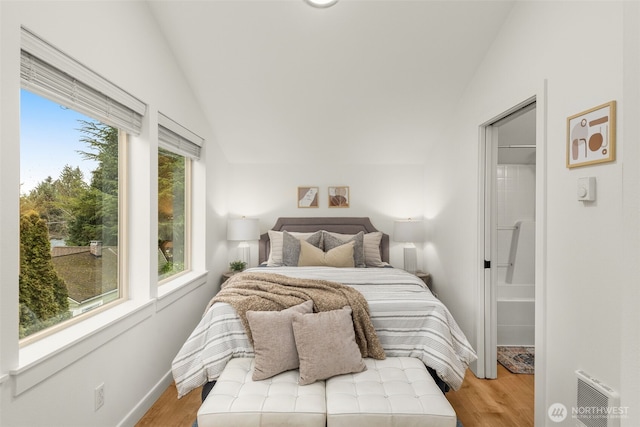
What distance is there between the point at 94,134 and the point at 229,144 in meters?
2.14

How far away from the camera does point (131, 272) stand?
247 cm

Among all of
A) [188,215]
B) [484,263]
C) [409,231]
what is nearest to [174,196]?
[188,215]

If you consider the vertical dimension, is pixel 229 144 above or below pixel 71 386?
above

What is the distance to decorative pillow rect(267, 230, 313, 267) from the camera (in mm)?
4109

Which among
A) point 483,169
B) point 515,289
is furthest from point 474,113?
point 515,289

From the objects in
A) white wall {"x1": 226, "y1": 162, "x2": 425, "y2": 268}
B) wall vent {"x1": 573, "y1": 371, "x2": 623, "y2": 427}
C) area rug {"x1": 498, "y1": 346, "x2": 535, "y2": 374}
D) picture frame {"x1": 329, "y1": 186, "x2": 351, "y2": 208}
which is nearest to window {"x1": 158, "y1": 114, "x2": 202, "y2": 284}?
white wall {"x1": 226, "y1": 162, "x2": 425, "y2": 268}

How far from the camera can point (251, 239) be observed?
4320 millimetres

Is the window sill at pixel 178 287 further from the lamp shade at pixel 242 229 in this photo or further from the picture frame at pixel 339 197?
the picture frame at pixel 339 197

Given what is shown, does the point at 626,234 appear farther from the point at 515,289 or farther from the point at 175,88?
the point at 515,289

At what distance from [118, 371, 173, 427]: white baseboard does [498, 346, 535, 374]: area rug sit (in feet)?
9.06

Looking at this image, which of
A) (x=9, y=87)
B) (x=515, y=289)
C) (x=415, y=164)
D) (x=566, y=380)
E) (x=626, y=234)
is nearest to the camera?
(x=626, y=234)

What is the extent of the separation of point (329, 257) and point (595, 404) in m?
2.56

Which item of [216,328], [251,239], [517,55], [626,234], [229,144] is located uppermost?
[517,55]

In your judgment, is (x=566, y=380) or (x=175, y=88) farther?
(x=175, y=88)
